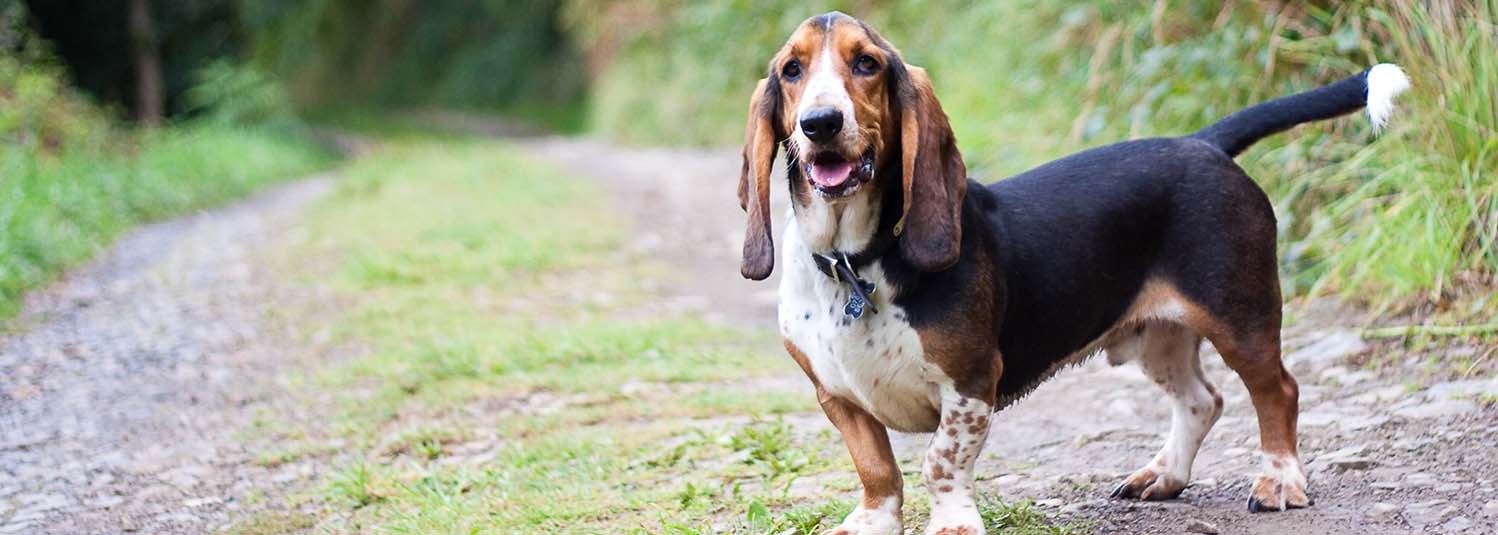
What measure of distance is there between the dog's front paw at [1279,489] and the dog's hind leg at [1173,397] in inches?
10.3

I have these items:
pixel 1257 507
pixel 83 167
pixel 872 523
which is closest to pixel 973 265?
pixel 872 523

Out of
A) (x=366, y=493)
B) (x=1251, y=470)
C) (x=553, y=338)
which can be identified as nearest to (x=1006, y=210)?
(x=1251, y=470)

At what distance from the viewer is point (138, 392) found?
613 cm

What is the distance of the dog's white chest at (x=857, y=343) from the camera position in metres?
3.49

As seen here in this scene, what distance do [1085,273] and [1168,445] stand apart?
603 millimetres

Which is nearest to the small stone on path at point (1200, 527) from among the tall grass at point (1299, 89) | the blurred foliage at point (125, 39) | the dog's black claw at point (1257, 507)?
the dog's black claw at point (1257, 507)

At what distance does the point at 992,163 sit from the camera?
861cm

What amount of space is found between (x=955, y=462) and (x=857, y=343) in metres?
0.39

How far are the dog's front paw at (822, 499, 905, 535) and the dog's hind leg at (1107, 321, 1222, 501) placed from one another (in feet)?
2.47

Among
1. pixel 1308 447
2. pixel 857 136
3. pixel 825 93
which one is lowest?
pixel 1308 447

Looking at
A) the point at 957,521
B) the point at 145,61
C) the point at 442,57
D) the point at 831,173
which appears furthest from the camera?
the point at 442,57

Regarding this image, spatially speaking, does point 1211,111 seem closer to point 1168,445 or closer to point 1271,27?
point 1271,27

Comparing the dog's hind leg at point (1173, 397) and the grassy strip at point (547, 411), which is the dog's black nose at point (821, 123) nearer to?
the grassy strip at point (547, 411)

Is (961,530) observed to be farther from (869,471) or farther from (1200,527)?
(1200,527)
